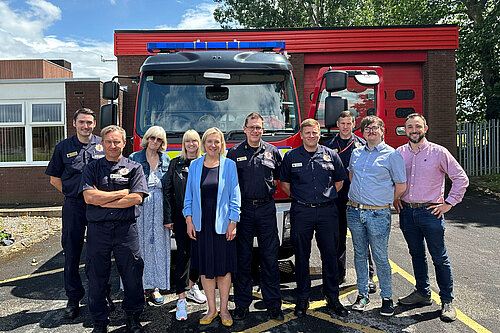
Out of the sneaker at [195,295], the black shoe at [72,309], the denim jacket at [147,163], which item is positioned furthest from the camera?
the sneaker at [195,295]

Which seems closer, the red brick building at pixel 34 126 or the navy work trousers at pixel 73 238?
the navy work trousers at pixel 73 238

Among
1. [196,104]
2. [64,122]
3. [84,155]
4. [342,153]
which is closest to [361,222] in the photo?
[342,153]

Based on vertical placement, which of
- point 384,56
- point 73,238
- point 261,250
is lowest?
point 261,250

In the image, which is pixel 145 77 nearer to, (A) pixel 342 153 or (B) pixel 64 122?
(A) pixel 342 153

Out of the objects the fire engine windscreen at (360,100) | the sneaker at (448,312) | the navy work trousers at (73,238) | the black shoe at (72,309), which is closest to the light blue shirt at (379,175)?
the sneaker at (448,312)

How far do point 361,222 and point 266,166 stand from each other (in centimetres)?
114

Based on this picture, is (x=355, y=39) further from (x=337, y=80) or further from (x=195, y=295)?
(x=195, y=295)

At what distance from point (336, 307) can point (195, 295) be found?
5.17ft

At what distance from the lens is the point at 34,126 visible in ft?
36.2

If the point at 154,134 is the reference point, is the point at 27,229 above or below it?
below

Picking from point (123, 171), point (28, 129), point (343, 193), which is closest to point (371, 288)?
point (343, 193)

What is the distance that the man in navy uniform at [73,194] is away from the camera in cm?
412

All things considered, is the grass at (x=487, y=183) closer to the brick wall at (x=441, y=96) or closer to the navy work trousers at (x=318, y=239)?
the brick wall at (x=441, y=96)

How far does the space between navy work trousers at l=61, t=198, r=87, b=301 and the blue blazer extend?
116 cm
